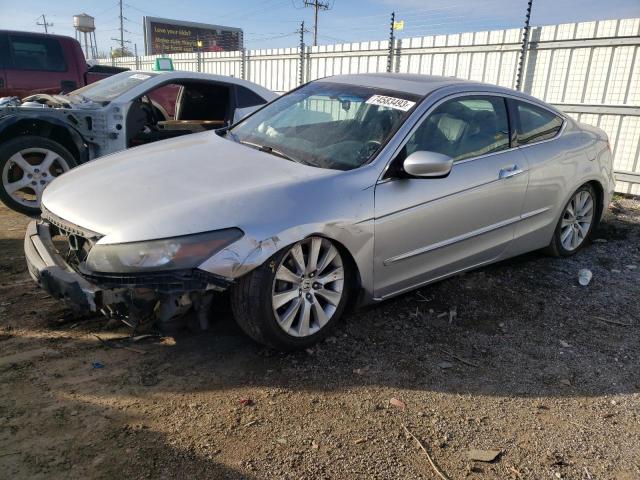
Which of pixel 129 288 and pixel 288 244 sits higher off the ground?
pixel 288 244

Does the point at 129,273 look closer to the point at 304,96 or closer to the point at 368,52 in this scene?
the point at 304,96

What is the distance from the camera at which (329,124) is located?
3.77 m

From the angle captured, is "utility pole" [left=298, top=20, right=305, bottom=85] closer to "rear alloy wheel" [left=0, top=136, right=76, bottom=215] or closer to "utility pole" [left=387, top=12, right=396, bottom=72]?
"utility pole" [left=387, top=12, right=396, bottom=72]

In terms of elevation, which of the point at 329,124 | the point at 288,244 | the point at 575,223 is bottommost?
the point at 575,223

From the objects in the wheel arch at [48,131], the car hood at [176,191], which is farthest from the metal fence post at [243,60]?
the car hood at [176,191]

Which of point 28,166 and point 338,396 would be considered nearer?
point 338,396

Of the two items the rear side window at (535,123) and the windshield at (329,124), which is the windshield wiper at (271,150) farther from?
the rear side window at (535,123)

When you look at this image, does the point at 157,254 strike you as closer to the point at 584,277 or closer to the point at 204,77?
the point at 584,277

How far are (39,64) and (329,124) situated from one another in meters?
7.13

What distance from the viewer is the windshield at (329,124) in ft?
11.2

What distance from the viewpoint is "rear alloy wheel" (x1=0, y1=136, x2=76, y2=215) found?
5231 mm

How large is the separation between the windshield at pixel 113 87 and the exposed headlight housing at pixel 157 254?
3910 mm

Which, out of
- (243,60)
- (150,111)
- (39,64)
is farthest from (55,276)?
(243,60)

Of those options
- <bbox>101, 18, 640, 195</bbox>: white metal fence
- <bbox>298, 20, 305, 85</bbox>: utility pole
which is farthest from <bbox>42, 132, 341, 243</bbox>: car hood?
<bbox>298, 20, 305, 85</bbox>: utility pole
